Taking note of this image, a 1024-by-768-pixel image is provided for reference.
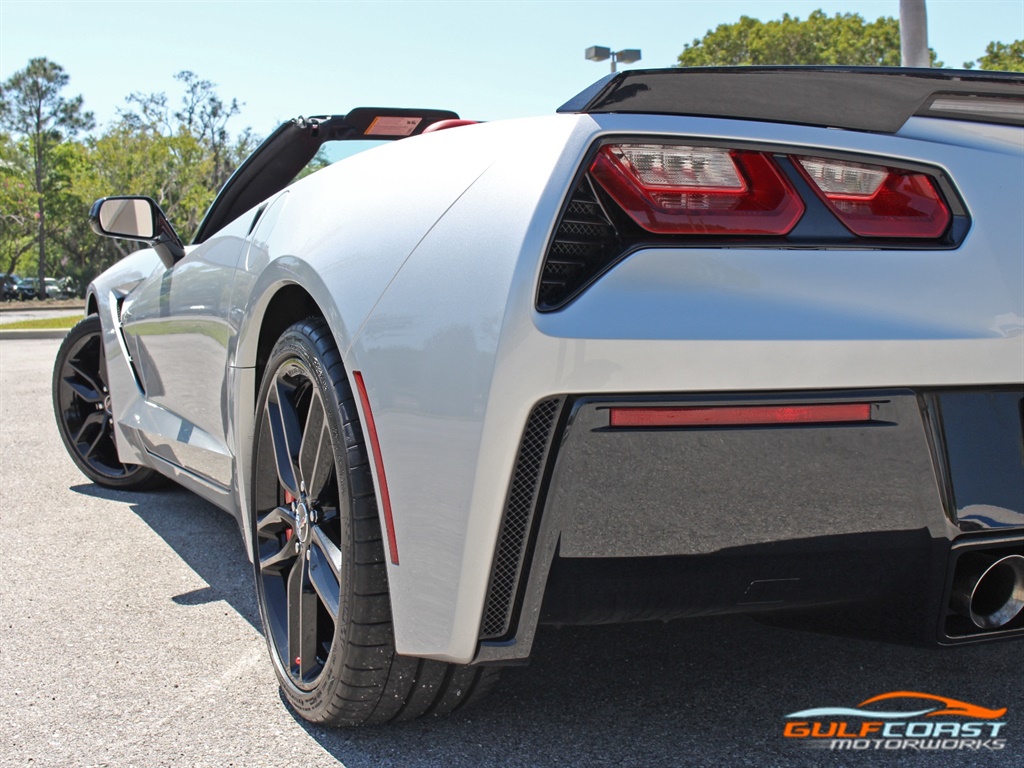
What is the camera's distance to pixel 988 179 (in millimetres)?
1674

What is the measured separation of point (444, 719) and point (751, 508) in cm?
87

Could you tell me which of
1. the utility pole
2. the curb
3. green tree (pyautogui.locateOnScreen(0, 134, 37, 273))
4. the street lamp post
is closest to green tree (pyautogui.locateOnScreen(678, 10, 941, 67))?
the street lamp post

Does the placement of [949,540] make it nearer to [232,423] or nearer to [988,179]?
[988,179]

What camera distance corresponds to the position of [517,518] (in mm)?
1638

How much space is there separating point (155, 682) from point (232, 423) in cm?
65

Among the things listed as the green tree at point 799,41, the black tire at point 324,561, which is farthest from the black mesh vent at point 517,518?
the green tree at point 799,41

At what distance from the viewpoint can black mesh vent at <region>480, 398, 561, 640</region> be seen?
5.19 feet

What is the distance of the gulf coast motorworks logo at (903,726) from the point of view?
201 centimetres

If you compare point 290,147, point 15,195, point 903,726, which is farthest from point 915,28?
point 15,195

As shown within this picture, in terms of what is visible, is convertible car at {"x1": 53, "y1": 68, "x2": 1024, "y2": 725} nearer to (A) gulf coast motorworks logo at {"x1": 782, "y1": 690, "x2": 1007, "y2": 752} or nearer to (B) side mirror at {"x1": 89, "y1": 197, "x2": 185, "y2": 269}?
(A) gulf coast motorworks logo at {"x1": 782, "y1": 690, "x2": 1007, "y2": 752}

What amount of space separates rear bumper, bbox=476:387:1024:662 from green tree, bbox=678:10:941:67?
4891 cm

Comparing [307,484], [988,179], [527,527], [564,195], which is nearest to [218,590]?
[307,484]

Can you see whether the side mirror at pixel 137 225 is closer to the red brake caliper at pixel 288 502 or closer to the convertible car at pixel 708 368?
the red brake caliper at pixel 288 502

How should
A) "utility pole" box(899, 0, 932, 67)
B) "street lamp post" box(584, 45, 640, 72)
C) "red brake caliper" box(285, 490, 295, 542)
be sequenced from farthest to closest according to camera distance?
"street lamp post" box(584, 45, 640, 72) → "utility pole" box(899, 0, 932, 67) → "red brake caliper" box(285, 490, 295, 542)
